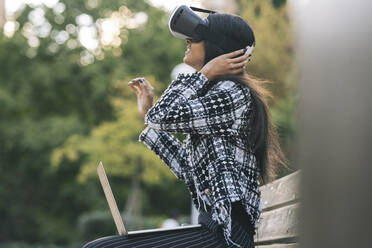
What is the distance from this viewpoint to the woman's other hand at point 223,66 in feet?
7.80

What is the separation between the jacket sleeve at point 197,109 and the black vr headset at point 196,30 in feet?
0.81

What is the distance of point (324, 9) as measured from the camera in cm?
57

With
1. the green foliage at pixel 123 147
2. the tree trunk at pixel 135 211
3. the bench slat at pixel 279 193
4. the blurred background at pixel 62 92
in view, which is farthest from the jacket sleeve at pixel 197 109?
the blurred background at pixel 62 92

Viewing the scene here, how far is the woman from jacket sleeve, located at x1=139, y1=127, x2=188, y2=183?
93 mm

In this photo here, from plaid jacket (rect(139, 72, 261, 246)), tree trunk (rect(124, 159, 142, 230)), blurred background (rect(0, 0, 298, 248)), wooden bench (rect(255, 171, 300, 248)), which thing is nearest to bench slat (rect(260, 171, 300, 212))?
wooden bench (rect(255, 171, 300, 248))

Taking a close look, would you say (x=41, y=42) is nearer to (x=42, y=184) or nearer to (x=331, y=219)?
(x=42, y=184)

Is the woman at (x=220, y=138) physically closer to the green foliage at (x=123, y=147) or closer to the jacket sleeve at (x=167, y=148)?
the jacket sleeve at (x=167, y=148)

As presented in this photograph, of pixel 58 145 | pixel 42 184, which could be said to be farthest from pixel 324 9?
pixel 42 184

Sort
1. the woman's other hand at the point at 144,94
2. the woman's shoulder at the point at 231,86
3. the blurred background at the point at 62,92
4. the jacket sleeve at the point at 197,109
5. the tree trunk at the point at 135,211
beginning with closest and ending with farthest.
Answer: the jacket sleeve at the point at 197,109
the woman's shoulder at the point at 231,86
the woman's other hand at the point at 144,94
the tree trunk at the point at 135,211
the blurred background at the point at 62,92

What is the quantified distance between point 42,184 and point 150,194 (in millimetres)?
4455

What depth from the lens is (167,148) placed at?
107 inches

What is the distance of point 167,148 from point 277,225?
75 cm

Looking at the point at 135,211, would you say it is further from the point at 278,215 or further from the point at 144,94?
the point at 144,94

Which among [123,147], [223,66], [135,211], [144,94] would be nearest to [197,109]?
[223,66]
